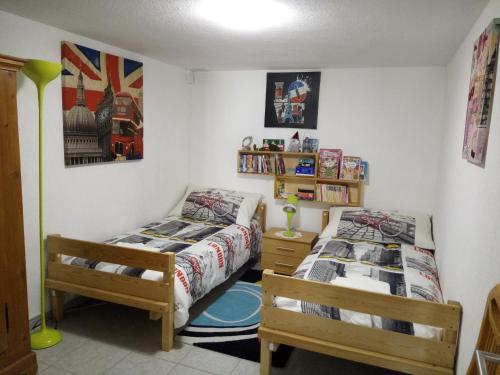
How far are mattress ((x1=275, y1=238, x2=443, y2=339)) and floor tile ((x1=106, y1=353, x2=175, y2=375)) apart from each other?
814 millimetres

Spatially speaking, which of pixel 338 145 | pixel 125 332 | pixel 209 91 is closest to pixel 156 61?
pixel 209 91

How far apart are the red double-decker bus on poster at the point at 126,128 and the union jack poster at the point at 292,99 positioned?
1.38m

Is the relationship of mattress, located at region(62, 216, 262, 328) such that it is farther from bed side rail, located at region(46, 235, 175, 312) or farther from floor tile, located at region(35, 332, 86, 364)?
floor tile, located at region(35, 332, 86, 364)

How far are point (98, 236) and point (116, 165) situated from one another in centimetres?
63

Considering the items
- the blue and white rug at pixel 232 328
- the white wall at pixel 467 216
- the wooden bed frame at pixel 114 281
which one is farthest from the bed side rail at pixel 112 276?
the white wall at pixel 467 216

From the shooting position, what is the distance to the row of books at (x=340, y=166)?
146 inches

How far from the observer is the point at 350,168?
12.3ft

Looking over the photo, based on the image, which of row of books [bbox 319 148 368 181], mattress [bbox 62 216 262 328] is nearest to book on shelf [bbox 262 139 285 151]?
row of books [bbox 319 148 368 181]

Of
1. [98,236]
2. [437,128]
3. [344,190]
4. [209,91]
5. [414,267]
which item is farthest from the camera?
[209,91]

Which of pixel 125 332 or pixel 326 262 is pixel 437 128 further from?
pixel 125 332

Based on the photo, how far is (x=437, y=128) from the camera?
3.48m

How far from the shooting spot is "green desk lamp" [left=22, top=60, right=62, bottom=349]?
7.07 ft

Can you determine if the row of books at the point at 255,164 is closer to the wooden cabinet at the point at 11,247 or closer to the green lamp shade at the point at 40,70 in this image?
the green lamp shade at the point at 40,70

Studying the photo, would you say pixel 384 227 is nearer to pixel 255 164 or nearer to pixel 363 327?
pixel 255 164
